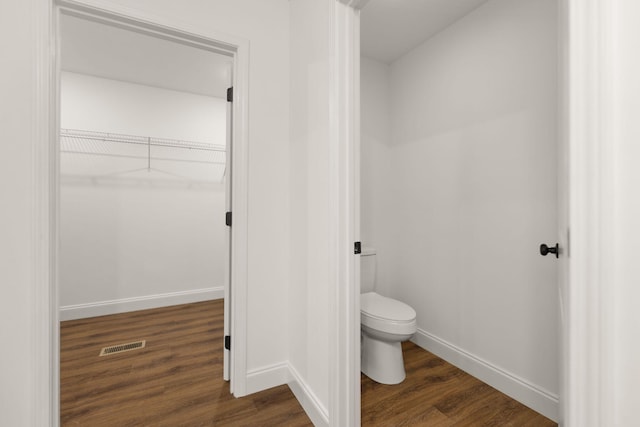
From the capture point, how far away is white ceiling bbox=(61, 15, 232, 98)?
2273 millimetres

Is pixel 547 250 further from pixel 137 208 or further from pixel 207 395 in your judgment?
pixel 137 208

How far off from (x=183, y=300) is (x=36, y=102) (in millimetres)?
2528

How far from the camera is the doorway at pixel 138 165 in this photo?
269 cm

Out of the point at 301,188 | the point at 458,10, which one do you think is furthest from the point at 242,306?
the point at 458,10

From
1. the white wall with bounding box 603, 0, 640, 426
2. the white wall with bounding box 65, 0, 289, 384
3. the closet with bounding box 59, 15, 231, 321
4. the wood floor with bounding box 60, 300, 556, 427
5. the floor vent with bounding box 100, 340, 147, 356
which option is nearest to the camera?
the white wall with bounding box 603, 0, 640, 426

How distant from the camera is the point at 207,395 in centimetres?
175

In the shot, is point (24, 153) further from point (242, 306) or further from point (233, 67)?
point (242, 306)

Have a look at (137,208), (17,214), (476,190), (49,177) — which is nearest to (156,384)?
(17,214)

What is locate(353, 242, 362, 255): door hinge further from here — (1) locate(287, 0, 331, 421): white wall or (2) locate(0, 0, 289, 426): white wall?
(2) locate(0, 0, 289, 426): white wall

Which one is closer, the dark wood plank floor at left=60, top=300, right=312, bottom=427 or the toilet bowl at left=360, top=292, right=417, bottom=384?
the dark wood plank floor at left=60, top=300, right=312, bottom=427

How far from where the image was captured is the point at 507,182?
181 cm

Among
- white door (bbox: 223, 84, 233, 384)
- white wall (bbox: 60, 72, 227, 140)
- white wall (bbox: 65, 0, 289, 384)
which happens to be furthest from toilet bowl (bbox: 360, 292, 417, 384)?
white wall (bbox: 60, 72, 227, 140)

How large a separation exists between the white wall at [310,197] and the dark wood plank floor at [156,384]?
0.31 metres

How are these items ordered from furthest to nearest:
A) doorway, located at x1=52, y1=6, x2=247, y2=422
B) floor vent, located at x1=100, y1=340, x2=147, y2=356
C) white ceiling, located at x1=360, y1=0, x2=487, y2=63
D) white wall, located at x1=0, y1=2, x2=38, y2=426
A: doorway, located at x1=52, y1=6, x2=247, y2=422
floor vent, located at x1=100, y1=340, x2=147, y2=356
white ceiling, located at x1=360, y1=0, x2=487, y2=63
white wall, located at x1=0, y1=2, x2=38, y2=426
